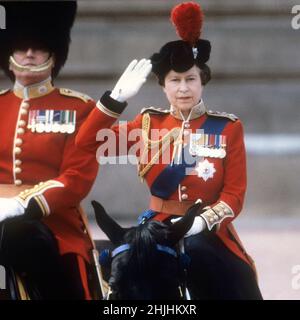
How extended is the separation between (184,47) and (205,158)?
0.39 metres

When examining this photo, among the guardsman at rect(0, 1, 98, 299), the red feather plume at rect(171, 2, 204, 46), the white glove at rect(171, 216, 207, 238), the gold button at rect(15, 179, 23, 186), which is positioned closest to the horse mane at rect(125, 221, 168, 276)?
the white glove at rect(171, 216, 207, 238)

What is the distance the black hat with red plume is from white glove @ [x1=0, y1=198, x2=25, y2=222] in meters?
0.65

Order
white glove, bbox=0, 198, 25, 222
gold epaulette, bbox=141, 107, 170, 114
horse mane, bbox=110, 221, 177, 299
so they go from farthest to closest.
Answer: gold epaulette, bbox=141, 107, 170, 114 → white glove, bbox=0, 198, 25, 222 → horse mane, bbox=110, 221, 177, 299

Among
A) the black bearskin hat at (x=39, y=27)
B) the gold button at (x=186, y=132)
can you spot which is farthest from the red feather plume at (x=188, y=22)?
the black bearskin hat at (x=39, y=27)

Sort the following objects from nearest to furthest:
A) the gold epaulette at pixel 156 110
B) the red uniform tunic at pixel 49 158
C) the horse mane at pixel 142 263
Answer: the horse mane at pixel 142 263, the red uniform tunic at pixel 49 158, the gold epaulette at pixel 156 110

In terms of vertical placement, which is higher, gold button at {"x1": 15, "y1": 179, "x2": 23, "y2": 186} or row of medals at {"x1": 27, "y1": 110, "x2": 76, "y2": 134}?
row of medals at {"x1": 27, "y1": 110, "x2": 76, "y2": 134}

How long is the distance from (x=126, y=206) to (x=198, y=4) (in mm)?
771

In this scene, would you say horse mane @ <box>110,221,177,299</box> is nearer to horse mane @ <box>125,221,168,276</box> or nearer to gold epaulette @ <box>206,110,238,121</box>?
horse mane @ <box>125,221,168,276</box>

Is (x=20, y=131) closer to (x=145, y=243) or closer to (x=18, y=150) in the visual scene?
(x=18, y=150)

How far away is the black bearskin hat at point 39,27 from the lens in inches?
144

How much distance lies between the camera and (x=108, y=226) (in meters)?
3.38

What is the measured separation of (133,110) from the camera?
3.66m

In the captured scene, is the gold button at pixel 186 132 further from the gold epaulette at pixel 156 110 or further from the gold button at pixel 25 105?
the gold button at pixel 25 105

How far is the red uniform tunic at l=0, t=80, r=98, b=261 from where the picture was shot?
140 inches
